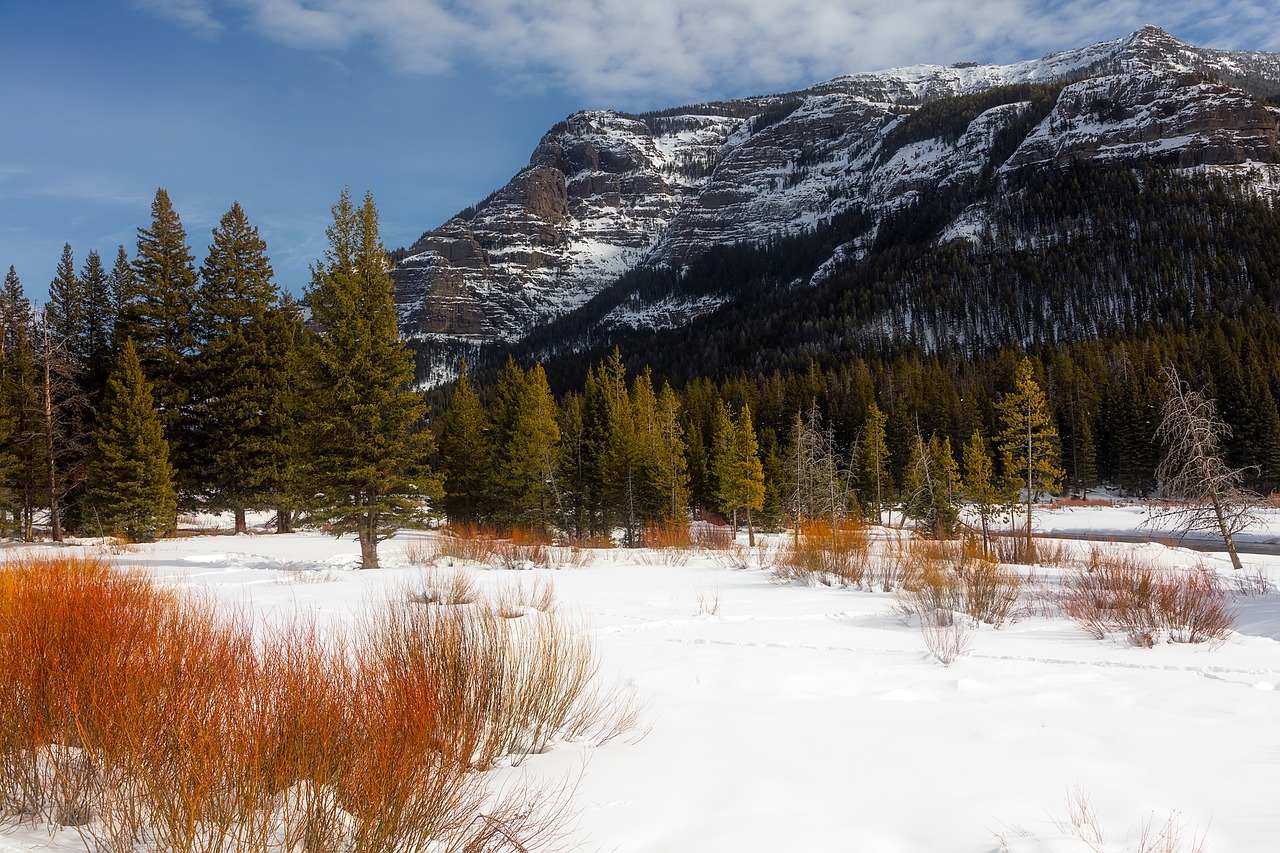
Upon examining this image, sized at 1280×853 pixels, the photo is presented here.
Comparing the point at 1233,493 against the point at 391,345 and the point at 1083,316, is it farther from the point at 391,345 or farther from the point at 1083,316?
the point at 1083,316

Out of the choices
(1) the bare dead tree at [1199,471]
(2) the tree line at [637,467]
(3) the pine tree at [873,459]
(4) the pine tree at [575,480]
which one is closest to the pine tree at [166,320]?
(2) the tree line at [637,467]

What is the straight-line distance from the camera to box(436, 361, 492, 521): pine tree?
128 feet

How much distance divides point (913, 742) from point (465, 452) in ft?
123

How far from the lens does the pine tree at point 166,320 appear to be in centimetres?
2681

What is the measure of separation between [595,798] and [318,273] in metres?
17.1

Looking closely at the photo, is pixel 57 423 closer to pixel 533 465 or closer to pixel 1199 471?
pixel 533 465

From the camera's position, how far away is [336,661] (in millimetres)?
3365

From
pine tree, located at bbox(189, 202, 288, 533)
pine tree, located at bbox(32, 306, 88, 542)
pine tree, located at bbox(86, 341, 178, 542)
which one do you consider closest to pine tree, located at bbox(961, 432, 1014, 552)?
pine tree, located at bbox(189, 202, 288, 533)

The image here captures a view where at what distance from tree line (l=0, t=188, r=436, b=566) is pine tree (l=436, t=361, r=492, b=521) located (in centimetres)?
1102

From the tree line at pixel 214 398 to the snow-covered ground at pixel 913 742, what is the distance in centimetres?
945

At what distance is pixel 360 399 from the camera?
16969 millimetres

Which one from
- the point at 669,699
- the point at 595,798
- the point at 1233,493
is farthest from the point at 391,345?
the point at 1233,493

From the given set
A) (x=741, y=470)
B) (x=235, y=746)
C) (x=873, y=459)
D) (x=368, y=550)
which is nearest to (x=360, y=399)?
(x=368, y=550)

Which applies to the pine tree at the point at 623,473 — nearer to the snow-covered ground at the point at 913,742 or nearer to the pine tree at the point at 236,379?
the pine tree at the point at 236,379
